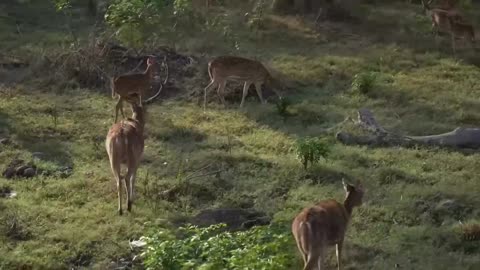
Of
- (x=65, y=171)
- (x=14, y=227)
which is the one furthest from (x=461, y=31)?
(x=14, y=227)

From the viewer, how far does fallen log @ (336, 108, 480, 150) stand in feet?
40.3

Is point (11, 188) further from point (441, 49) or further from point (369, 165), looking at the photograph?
point (441, 49)

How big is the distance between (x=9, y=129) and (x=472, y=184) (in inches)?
274

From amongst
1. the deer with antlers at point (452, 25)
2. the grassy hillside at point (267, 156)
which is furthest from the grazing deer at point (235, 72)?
the deer with antlers at point (452, 25)

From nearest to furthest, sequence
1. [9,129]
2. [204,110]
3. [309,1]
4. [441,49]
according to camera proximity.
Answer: [9,129] < [204,110] < [441,49] < [309,1]

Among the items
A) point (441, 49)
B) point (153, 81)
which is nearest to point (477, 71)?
point (441, 49)

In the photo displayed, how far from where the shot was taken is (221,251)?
23.4ft

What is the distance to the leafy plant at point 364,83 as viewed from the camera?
49.0 ft

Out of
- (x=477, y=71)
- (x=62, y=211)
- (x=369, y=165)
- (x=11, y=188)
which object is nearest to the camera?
(x=62, y=211)

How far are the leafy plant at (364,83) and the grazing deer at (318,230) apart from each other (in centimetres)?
691

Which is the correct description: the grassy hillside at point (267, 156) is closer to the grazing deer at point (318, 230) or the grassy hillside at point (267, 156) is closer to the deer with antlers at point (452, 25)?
the deer with antlers at point (452, 25)

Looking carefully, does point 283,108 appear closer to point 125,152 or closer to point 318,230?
point 125,152

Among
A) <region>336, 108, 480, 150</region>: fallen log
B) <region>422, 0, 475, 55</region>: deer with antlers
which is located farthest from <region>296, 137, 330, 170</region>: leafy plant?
<region>422, 0, 475, 55</region>: deer with antlers

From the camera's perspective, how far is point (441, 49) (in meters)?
18.2
